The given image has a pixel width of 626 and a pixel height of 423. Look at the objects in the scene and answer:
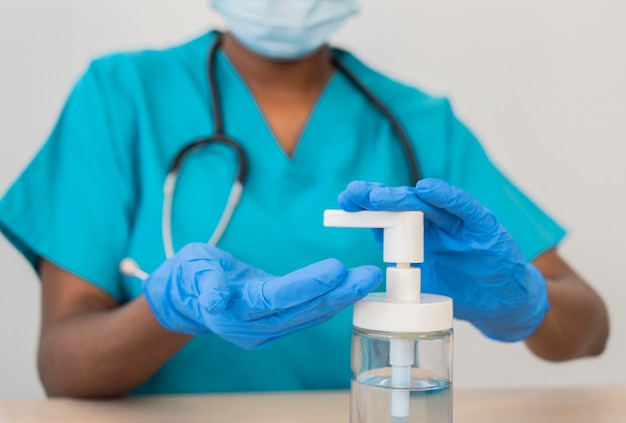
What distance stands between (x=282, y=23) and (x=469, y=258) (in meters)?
0.44

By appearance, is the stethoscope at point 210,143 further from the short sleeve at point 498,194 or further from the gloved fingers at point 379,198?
the gloved fingers at point 379,198

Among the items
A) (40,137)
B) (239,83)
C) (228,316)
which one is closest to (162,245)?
(239,83)

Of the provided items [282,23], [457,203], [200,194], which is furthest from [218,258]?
[282,23]

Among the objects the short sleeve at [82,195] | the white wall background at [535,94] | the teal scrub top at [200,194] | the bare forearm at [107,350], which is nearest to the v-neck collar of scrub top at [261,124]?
the teal scrub top at [200,194]

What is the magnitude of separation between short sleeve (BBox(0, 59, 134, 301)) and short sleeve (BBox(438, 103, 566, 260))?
0.41 m

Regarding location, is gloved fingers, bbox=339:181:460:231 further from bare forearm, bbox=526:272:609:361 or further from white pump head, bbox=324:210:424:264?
bare forearm, bbox=526:272:609:361

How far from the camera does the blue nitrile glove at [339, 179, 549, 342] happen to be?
576mm

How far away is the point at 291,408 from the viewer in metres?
0.80

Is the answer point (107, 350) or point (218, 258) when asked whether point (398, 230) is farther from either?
point (107, 350)

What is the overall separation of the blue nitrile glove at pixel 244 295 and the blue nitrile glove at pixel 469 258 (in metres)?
0.05

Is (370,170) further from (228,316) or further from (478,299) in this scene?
(228,316)

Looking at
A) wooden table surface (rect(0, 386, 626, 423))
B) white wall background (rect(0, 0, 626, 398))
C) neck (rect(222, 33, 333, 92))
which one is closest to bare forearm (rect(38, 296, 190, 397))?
wooden table surface (rect(0, 386, 626, 423))

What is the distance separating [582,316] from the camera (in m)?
1.00

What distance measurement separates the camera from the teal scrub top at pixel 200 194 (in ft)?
3.09
